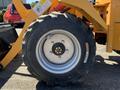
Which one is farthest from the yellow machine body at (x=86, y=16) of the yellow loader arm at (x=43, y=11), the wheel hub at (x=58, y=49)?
the wheel hub at (x=58, y=49)

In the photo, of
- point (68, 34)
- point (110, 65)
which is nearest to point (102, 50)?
point (110, 65)

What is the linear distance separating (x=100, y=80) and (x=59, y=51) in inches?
34.3

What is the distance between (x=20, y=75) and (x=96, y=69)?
1.46m

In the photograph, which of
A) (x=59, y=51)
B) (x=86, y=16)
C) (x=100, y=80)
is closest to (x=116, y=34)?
(x=86, y=16)

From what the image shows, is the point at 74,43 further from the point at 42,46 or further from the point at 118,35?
the point at 118,35

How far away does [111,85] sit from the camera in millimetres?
5258

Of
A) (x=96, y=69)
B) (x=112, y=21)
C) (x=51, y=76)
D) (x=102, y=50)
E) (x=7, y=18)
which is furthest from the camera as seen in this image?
(x=7, y=18)

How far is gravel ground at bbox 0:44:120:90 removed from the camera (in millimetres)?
5141

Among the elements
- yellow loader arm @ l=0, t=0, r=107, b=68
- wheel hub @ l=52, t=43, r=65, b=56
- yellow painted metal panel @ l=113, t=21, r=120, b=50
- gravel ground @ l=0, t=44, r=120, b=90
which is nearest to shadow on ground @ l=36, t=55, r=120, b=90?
gravel ground @ l=0, t=44, r=120, b=90

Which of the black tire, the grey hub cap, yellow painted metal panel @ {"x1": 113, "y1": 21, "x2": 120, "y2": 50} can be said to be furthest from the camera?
yellow painted metal panel @ {"x1": 113, "y1": 21, "x2": 120, "y2": 50}

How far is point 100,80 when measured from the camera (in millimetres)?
5555

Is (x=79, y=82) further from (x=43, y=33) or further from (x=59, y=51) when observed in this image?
(x=43, y=33)

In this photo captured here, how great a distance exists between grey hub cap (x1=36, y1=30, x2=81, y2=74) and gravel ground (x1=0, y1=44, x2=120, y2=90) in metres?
0.32

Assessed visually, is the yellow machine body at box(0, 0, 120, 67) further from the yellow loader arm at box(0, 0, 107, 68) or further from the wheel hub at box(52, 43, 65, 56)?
the wheel hub at box(52, 43, 65, 56)
